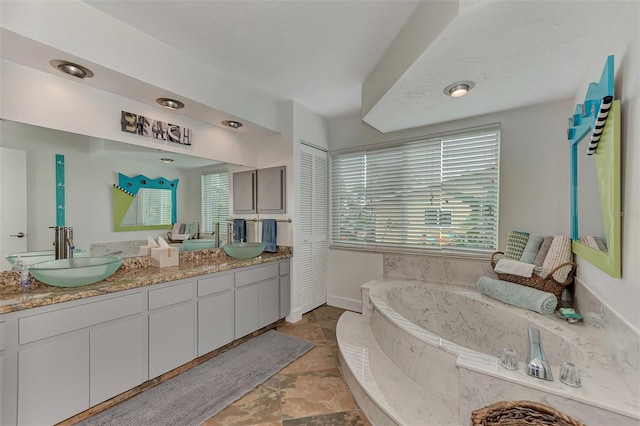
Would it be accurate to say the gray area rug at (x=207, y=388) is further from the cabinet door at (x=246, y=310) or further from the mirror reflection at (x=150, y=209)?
the mirror reflection at (x=150, y=209)

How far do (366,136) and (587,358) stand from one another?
2.83 m

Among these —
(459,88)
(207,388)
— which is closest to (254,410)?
(207,388)

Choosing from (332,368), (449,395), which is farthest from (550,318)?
(332,368)

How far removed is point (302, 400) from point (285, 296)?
4.38ft

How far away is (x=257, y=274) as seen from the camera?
2.80 m

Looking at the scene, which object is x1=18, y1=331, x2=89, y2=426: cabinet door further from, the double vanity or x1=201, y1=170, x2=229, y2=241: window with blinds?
x1=201, y1=170, x2=229, y2=241: window with blinds

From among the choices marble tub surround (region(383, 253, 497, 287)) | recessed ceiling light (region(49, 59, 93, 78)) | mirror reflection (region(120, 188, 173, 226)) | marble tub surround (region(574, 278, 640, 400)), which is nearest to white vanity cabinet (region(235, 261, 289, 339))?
mirror reflection (region(120, 188, 173, 226))

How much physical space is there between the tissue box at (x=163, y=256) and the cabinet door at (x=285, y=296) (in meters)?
1.17

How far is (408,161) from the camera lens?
319cm

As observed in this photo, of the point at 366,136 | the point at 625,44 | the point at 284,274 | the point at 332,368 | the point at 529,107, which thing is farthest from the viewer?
the point at 366,136

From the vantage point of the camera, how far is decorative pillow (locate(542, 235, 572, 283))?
2.02m

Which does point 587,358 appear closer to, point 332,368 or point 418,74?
point 332,368

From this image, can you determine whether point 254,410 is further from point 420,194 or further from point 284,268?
point 420,194

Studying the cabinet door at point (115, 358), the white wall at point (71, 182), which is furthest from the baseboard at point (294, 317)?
the white wall at point (71, 182)
